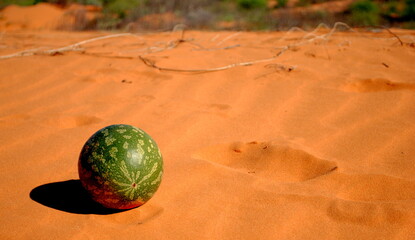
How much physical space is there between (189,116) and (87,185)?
175cm

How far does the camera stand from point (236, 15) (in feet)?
34.2

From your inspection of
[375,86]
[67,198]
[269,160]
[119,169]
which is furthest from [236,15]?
[119,169]

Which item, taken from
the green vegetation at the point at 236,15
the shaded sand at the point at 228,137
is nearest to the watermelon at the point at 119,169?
the shaded sand at the point at 228,137

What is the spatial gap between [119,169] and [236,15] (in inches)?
350

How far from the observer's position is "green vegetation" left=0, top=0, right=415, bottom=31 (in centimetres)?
892

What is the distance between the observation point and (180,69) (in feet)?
17.3

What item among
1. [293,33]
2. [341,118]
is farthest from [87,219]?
[293,33]

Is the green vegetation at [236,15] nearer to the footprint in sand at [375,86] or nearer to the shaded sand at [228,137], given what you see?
the shaded sand at [228,137]

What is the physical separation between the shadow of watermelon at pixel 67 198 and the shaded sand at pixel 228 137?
0.04ft

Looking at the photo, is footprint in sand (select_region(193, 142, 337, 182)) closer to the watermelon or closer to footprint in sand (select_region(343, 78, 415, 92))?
the watermelon

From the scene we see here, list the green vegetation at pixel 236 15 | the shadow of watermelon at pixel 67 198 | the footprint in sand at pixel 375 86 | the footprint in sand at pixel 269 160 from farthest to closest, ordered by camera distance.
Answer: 1. the green vegetation at pixel 236 15
2. the footprint in sand at pixel 375 86
3. the footprint in sand at pixel 269 160
4. the shadow of watermelon at pixel 67 198

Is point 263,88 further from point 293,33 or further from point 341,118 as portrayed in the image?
point 293,33

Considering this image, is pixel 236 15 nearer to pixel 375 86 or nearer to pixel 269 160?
pixel 375 86

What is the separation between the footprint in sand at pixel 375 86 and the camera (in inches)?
173
